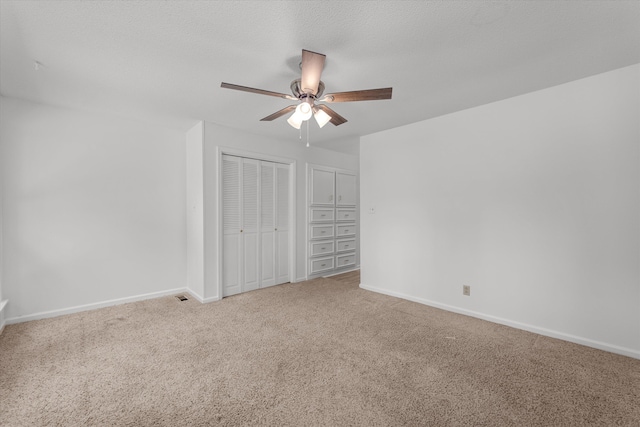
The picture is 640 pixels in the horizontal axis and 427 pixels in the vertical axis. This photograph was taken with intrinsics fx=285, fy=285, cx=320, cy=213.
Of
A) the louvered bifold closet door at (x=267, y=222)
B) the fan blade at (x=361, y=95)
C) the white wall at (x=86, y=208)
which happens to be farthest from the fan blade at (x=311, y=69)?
the white wall at (x=86, y=208)

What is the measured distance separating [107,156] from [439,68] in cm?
363

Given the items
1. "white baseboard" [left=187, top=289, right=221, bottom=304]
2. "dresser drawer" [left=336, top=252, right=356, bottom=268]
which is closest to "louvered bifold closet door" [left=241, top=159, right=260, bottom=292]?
"white baseboard" [left=187, top=289, right=221, bottom=304]

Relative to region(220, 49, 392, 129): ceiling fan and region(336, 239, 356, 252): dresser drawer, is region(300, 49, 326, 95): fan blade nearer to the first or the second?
region(220, 49, 392, 129): ceiling fan

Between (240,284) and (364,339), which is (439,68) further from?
(240,284)

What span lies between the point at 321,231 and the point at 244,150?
1861 mm

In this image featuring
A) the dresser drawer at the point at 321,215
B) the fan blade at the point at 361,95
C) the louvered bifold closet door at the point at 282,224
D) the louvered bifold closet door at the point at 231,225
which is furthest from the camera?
the dresser drawer at the point at 321,215

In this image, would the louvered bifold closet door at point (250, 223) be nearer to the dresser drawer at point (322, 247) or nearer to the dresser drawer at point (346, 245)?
the dresser drawer at point (322, 247)

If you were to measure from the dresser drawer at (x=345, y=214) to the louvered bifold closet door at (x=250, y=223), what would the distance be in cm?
164

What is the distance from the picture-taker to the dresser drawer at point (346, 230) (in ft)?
17.1

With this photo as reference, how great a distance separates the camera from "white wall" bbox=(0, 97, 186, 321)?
2.88 meters

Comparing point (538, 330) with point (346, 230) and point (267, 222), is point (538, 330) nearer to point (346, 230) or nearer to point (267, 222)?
point (346, 230)

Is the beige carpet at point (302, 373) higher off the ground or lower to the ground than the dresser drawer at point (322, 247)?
lower

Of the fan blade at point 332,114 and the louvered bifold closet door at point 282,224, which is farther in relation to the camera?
the louvered bifold closet door at point 282,224

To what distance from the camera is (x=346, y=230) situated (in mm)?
5367
